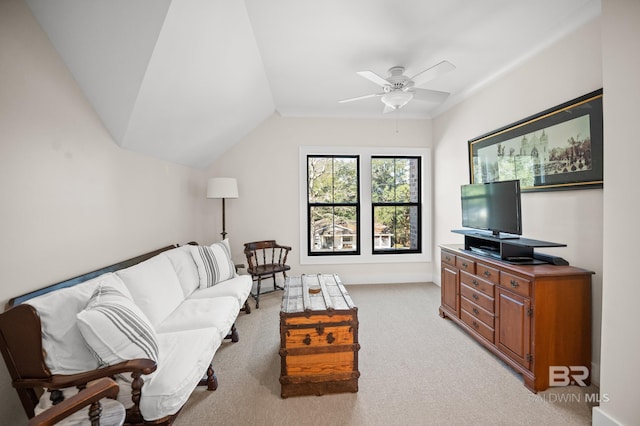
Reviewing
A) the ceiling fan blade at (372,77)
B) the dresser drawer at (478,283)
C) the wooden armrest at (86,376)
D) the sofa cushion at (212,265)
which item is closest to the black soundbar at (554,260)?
the dresser drawer at (478,283)

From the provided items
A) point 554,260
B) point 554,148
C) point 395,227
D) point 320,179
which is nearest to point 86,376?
point 554,260

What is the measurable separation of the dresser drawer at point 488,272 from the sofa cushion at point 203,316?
232 cm

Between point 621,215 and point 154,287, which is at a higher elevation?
point 621,215

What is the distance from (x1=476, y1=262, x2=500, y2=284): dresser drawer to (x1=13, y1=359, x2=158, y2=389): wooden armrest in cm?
258

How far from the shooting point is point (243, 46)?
8.25ft

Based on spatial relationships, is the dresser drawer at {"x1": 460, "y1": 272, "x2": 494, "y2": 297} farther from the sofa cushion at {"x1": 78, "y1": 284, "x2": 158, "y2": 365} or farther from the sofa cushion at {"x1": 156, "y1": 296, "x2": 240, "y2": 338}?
the sofa cushion at {"x1": 78, "y1": 284, "x2": 158, "y2": 365}

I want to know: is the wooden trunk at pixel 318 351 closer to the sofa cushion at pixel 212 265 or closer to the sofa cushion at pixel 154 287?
the sofa cushion at pixel 154 287

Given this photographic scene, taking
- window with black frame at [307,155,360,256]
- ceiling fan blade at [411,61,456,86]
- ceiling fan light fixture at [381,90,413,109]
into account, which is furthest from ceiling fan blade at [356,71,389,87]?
window with black frame at [307,155,360,256]

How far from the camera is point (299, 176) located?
4.52 m

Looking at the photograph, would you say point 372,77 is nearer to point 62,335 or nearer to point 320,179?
point 320,179

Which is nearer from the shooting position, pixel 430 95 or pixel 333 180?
pixel 430 95

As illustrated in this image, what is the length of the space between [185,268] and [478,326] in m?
2.93

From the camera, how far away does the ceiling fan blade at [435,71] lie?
2160mm

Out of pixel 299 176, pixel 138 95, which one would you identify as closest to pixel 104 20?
pixel 138 95
